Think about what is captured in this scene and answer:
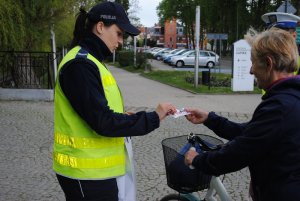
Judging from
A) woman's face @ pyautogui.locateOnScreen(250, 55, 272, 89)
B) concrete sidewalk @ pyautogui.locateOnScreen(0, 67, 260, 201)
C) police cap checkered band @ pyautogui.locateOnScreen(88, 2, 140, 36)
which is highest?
police cap checkered band @ pyautogui.locateOnScreen(88, 2, 140, 36)

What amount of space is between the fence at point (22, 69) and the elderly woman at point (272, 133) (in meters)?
12.4

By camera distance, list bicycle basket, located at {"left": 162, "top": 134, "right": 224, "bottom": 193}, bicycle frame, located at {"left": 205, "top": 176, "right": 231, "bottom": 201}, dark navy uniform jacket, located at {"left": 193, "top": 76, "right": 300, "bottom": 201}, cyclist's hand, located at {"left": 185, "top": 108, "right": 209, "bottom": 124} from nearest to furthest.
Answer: dark navy uniform jacket, located at {"left": 193, "top": 76, "right": 300, "bottom": 201} < bicycle basket, located at {"left": 162, "top": 134, "right": 224, "bottom": 193} < cyclist's hand, located at {"left": 185, "top": 108, "right": 209, "bottom": 124} < bicycle frame, located at {"left": 205, "top": 176, "right": 231, "bottom": 201}

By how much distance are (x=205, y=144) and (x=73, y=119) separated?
3.00ft

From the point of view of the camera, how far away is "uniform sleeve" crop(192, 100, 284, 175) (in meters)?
2.00

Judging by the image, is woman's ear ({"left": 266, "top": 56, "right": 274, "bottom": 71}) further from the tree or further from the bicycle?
the tree

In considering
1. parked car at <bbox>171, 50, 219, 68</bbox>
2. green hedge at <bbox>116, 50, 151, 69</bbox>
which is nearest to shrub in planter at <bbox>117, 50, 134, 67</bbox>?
green hedge at <bbox>116, 50, 151, 69</bbox>

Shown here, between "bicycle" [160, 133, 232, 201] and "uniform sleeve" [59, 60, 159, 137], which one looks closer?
"uniform sleeve" [59, 60, 159, 137]

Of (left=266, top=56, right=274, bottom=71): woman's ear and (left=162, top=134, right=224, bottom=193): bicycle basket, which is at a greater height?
(left=266, top=56, right=274, bottom=71): woman's ear

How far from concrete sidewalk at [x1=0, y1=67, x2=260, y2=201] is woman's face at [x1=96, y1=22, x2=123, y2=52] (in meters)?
2.92

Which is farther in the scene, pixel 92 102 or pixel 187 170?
pixel 187 170

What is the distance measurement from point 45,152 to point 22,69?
778cm

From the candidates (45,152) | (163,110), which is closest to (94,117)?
(163,110)

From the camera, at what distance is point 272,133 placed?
2.00 meters

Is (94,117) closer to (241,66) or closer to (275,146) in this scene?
(275,146)
